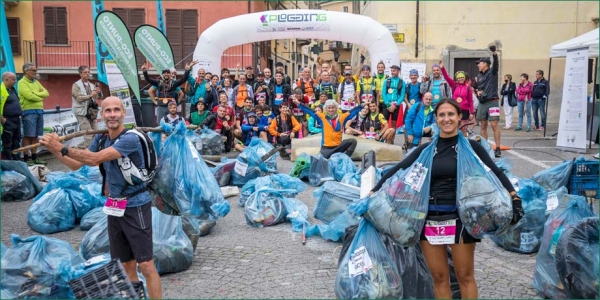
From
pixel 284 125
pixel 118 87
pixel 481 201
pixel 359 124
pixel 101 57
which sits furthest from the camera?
pixel 118 87

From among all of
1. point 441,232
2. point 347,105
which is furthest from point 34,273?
point 347,105

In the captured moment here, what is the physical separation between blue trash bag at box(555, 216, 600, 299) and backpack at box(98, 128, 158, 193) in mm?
2942

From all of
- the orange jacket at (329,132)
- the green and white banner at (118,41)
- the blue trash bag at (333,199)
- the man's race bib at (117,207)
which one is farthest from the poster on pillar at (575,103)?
the man's race bib at (117,207)

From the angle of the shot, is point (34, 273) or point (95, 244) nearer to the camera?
point (34, 273)

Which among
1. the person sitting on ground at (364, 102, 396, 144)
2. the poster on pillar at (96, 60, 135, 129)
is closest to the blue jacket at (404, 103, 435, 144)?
the person sitting on ground at (364, 102, 396, 144)

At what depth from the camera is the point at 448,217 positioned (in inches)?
137

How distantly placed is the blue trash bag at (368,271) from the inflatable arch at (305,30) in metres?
11.8

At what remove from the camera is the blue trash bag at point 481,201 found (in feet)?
10.9

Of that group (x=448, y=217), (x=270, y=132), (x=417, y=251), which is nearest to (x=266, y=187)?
(x=417, y=251)

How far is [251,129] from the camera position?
12195 millimetres

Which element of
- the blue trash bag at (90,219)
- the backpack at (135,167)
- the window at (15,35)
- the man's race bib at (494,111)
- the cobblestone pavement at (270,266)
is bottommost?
the cobblestone pavement at (270,266)

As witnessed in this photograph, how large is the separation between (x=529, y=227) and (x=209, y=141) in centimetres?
713

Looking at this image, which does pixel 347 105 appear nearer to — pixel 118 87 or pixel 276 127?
pixel 276 127

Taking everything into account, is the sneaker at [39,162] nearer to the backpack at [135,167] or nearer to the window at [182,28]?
the backpack at [135,167]
